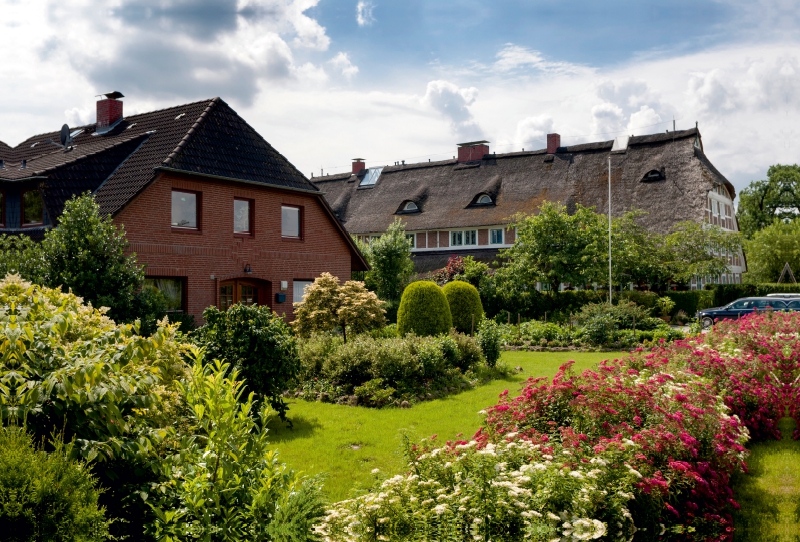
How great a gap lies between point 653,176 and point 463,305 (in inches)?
986

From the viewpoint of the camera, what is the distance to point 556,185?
4525 centimetres

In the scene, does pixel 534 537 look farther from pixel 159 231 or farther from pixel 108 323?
pixel 159 231

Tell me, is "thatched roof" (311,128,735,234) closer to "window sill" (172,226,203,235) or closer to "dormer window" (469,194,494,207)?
"dormer window" (469,194,494,207)

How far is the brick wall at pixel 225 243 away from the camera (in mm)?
19422

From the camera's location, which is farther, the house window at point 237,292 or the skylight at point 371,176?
the skylight at point 371,176

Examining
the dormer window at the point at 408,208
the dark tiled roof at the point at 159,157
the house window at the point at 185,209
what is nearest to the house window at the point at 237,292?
the house window at the point at 185,209

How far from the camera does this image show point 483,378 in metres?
15.7

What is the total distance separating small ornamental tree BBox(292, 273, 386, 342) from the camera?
56.3 ft

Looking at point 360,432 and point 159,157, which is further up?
point 159,157

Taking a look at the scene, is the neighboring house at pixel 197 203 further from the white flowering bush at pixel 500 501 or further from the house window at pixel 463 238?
the house window at pixel 463 238

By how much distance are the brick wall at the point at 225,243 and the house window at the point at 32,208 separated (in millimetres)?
3266

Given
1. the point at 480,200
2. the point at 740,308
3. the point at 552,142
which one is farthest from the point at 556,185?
the point at 740,308

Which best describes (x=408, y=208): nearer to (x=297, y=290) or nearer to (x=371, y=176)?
(x=371, y=176)

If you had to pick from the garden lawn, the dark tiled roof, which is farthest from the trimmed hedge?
the garden lawn
